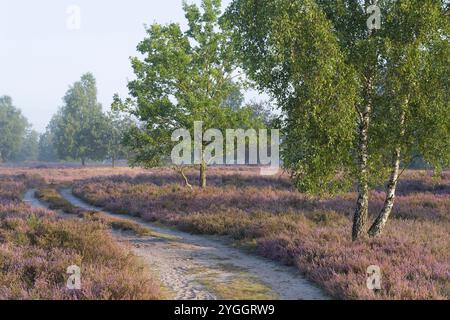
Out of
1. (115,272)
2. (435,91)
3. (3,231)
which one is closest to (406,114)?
(435,91)

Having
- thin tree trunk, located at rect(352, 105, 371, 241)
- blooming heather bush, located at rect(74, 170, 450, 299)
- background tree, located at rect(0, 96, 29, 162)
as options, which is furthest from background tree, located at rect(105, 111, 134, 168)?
thin tree trunk, located at rect(352, 105, 371, 241)

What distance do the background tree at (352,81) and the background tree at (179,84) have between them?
12.8 m

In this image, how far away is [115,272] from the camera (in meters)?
9.34

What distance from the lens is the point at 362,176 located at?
12.3m

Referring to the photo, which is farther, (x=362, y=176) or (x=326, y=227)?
(x=326, y=227)

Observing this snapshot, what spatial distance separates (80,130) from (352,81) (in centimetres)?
7142

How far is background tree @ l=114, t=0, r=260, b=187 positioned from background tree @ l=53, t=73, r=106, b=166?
50.8 m

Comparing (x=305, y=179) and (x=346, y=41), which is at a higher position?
(x=346, y=41)

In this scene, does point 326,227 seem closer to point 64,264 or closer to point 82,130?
point 64,264

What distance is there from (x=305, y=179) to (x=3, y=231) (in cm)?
998

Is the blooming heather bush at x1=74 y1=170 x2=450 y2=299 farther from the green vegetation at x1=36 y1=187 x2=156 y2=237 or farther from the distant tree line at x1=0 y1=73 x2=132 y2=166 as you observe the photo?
the distant tree line at x1=0 y1=73 x2=132 y2=166

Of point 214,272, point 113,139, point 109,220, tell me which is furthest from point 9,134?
point 214,272

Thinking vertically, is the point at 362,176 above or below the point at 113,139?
below

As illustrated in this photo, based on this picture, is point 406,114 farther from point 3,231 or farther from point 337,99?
point 3,231
